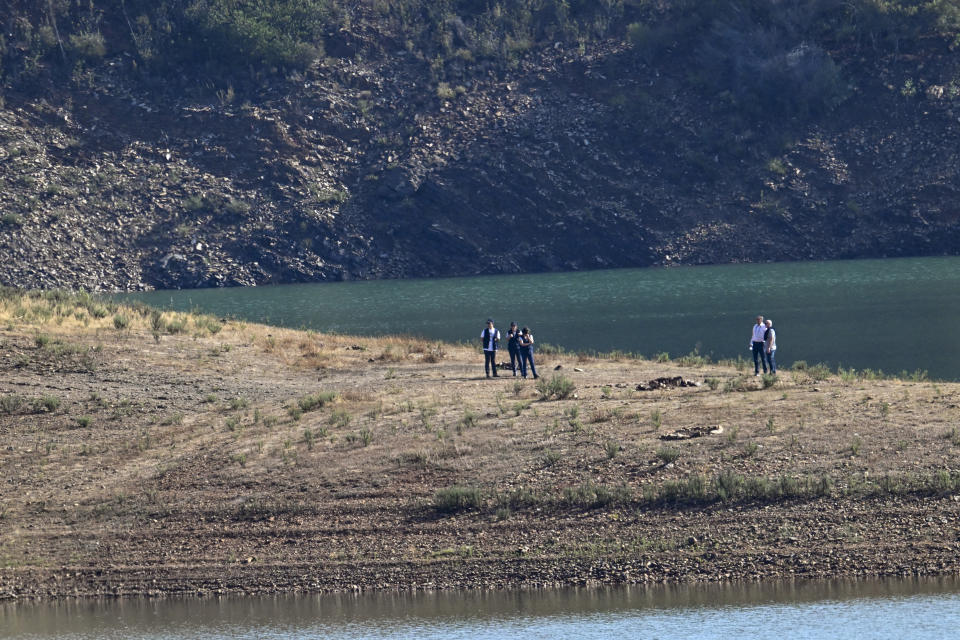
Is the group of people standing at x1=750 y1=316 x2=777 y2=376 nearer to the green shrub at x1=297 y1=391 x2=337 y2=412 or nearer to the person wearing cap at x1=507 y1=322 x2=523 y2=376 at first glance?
the person wearing cap at x1=507 y1=322 x2=523 y2=376

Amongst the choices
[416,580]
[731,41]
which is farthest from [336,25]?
[416,580]

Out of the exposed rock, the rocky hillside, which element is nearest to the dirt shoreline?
the exposed rock

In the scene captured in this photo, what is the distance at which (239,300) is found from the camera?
79.7 m

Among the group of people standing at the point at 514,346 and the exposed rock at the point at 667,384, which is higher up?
the group of people standing at the point at 514,346

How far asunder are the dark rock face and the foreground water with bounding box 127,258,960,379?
4520 millimetres

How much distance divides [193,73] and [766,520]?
312 feet

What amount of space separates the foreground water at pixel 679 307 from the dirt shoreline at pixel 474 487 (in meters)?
13.9

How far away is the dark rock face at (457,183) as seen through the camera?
311ft

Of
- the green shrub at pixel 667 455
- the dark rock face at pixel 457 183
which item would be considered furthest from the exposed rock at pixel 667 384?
the dark rock face at pixel 457 183

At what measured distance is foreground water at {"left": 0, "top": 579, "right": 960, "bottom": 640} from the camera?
56.3 feet

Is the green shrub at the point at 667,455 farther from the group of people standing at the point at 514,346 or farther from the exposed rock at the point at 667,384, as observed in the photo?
the group of people standing at the point at 514,346

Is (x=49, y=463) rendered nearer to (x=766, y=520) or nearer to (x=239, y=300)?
(x=766, y=520)

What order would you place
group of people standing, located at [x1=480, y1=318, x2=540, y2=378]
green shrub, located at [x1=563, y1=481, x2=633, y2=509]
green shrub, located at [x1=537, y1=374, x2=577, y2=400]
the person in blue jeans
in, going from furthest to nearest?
1. group of people standing, located at [x1=480, y1=318, x2=540, y2=378]
2. the person in blue jeans
3. green shrub, located at [x1=537, y1=374, x2=577, y2=400]
4. green shrub, located at [x1=563, y1=481, x2=633, y2=509]

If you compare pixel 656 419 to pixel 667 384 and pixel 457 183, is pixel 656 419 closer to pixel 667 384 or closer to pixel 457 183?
pixel 667 384
